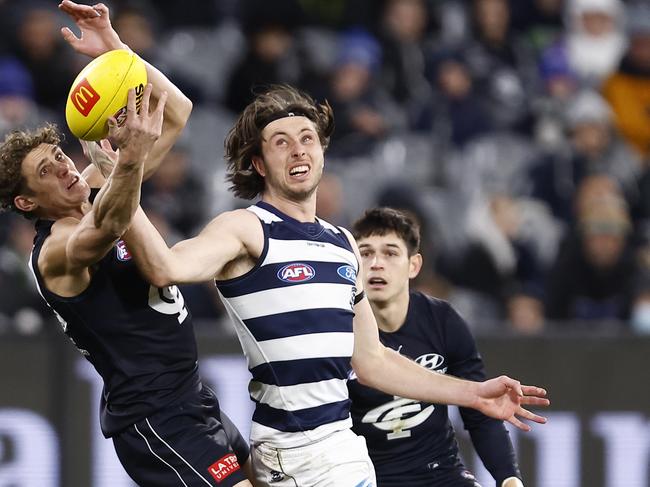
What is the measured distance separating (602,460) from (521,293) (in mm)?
1712

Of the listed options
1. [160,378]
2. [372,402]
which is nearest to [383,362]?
[372,402]

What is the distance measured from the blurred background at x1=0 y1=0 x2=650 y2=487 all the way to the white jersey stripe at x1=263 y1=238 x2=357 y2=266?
3.73 meters

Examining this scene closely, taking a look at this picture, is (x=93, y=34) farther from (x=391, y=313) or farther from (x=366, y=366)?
(x=391, y=313)

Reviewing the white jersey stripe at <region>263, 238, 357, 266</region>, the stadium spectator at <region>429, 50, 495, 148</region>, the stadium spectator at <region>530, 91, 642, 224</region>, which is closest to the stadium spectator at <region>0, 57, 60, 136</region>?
the stadium spectator at <region>429, 50, 495, 148</region>

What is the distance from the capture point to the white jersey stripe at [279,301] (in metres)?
5.09

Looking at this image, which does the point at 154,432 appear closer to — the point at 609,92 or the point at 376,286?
the point at 376,286

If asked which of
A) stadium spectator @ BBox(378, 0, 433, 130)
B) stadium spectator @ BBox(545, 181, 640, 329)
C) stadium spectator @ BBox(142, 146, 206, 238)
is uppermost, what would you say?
stadium spectator @ BBox(378, 0, 433, 130)

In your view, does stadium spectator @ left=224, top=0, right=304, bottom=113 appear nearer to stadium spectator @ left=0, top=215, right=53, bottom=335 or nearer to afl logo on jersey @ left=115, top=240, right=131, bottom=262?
stadium spectator @ left=0, top=215, right=53, bottom=335

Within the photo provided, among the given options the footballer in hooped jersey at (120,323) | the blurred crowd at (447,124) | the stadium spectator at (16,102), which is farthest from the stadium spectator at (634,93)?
the footballer in hooped jersey at (120,323)

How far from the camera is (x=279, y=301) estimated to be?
5.09 m

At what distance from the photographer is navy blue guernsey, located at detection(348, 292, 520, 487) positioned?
6.05m

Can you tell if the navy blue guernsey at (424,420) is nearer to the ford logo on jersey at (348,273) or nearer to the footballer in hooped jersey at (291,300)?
the footballer in hooped jersey at (291,300)

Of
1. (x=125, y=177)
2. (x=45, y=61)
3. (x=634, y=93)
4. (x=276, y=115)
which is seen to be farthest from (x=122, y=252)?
(x=634, y=93)

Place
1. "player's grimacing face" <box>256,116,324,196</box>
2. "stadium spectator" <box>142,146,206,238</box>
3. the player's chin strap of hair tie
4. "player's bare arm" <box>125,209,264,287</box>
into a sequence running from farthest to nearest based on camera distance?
"stadium spectator" <box>142,146,206,238</box>, the player's chin strap of hair tie, "player's grimacing face" <box>256,116,324,196</box>, "player's bare arm" <box>125,209,264,287</box>
